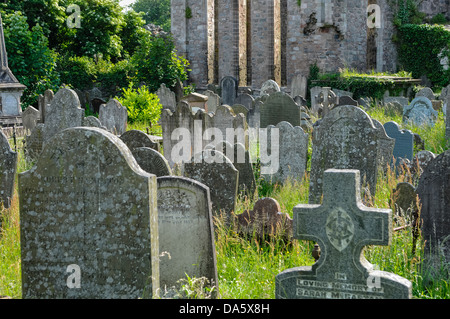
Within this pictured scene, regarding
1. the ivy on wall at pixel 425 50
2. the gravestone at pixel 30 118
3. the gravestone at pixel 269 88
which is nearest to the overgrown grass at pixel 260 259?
the gravestone at pixel 30 118

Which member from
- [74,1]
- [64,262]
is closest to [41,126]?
[64,262]

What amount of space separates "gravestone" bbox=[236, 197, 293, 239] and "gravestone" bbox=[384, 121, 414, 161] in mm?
3205

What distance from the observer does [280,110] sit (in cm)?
1193

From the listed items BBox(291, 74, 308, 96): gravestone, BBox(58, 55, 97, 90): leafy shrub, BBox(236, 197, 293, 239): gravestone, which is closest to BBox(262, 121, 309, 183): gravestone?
BBox(236, 197, 293, 239): gravestone

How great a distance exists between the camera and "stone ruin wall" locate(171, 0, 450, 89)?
21.5m

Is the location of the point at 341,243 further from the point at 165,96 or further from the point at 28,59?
the point at 28,59

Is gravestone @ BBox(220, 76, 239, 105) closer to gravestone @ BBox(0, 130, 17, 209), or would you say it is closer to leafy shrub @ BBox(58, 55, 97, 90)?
leafy shrub @ BBox(58, 55, 97, 90)

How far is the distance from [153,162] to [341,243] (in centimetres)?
283

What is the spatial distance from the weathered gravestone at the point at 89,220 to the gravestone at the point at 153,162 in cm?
216

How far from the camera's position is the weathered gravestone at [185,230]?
4906mm

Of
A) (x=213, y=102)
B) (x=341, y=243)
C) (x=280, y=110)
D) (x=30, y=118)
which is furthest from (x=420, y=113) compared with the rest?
(x=341, y=243)

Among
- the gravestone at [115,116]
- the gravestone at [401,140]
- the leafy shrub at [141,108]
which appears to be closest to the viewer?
the gravestone at [401,140]

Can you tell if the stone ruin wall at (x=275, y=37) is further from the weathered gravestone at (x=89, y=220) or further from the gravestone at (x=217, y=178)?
the weathered gravestone at (x=89, y=220)
